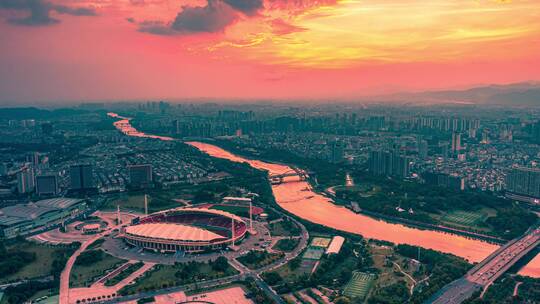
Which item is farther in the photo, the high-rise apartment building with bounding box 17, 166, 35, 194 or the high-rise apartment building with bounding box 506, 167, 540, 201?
the high-rise apartment building with bounding box 17, 166, 35, 194

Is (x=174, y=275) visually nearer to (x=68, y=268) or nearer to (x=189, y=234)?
(x=189, y=234)

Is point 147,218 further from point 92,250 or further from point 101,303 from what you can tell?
point 101,303

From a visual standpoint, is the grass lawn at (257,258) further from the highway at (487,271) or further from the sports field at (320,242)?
the highway at (487,271)

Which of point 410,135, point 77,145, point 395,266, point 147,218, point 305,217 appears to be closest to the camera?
point 395,266

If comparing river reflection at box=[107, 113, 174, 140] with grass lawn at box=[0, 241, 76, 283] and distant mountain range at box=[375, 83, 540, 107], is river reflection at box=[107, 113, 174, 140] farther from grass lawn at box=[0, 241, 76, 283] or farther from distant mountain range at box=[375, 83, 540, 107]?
distant mountain range at box=[375, 83, 540, 107]

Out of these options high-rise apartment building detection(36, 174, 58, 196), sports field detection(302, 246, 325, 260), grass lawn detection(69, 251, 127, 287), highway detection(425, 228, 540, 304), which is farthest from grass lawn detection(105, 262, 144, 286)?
high-rise apartment building detection(36, 174, 58, 196)

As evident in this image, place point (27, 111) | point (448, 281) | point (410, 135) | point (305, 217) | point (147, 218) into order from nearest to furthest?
point (448, 281)
point (147, 218)
point (305, 217)
point (410, 135)
point (27, 111)

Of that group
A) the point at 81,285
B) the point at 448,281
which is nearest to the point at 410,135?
the point at 448,281
